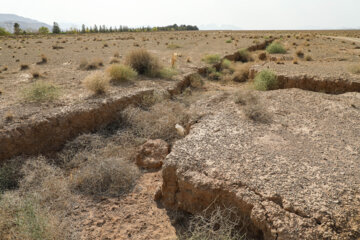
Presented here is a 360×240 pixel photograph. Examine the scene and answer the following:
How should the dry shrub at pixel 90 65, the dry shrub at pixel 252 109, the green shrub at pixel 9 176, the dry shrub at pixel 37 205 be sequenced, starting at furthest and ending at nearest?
the dry shrub at pixel 90 65 → the dry shrub at pixel 252 109 → the green shrub at pixel 9 176 → the dry shrub at pixel 37 205

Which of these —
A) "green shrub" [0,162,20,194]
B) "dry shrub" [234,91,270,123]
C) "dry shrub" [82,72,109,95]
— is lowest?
"green shrub" [0,162,20,194]

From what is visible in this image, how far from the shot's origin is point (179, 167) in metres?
3.38

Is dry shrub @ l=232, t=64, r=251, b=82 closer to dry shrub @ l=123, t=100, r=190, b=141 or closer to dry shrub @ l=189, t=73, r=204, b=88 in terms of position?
dry shrub @ l=189, t=73, r=204, b=88

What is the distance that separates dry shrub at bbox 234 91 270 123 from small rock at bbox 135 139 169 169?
1.78 metres

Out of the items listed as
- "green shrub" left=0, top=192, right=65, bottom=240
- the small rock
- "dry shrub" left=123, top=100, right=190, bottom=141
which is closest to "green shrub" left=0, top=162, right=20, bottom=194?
"green shrub" left=0, top=192, right=65, bottom=240

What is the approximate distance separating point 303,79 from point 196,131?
214 inches

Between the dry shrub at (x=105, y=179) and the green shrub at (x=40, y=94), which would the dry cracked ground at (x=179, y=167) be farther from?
the green shrub at (x=40, y=94)

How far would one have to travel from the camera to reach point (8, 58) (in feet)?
39.5

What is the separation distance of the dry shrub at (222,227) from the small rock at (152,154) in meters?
1.76

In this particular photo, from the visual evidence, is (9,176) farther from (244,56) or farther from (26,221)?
(244,56)

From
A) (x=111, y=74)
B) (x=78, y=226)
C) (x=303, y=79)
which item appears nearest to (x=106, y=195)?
(x=78, y=226)

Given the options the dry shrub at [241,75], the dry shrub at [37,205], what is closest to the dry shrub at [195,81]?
the dry shrub at [241,75]

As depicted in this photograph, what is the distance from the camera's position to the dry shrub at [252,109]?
479 cm

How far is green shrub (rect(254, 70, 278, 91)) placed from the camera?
25.7 feet
